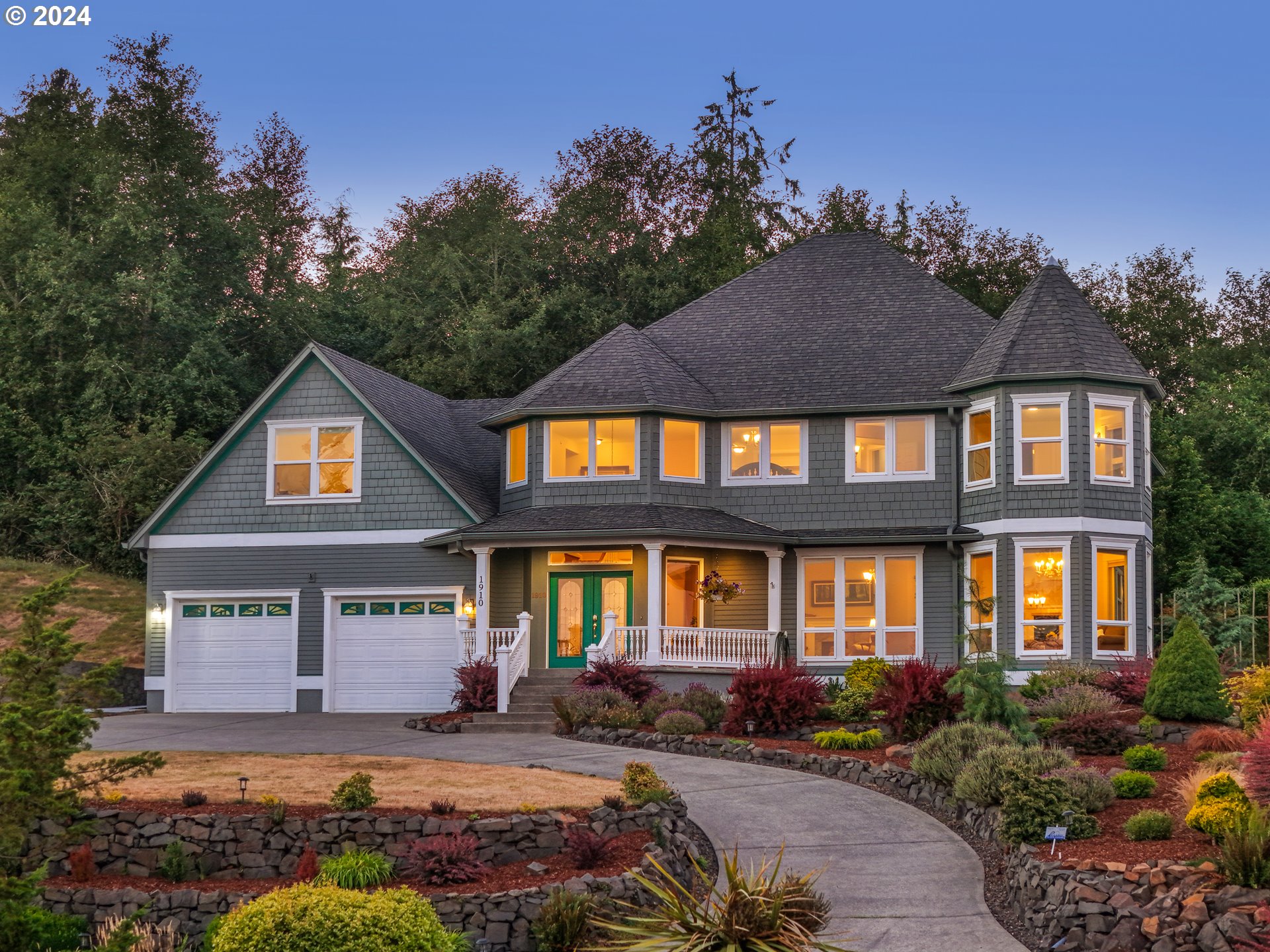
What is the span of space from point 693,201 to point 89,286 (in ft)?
65.3

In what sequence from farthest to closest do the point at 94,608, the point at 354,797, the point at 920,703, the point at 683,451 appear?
1. the point at 94,608
2. the point at 683,451
3. the point at 920,703
4. the point at 354,797

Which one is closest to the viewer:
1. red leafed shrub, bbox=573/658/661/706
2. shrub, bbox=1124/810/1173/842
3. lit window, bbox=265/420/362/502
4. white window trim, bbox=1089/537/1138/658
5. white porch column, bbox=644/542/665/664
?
shrub, bbox=1124/810/1173/842

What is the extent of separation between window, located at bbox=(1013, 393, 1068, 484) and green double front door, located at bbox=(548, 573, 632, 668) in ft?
Result: 24.0

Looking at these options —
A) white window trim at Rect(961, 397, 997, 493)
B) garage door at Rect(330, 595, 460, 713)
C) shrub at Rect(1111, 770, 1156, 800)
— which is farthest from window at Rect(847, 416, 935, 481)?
shrub at Rect(1111, 770, 1156, 800)

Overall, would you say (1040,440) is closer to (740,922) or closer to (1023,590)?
(1023,590)

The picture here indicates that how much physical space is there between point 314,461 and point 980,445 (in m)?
12.3

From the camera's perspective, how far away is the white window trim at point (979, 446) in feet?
85.5

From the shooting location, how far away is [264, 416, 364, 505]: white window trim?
91.9ft

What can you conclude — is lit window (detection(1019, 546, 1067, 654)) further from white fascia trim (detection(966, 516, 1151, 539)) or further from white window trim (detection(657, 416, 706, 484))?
white window trim (detection(657, 416, 706, 484))

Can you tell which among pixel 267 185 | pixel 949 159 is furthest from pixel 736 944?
pixel 267 185

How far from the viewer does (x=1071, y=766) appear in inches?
603

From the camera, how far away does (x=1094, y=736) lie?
17.9 m

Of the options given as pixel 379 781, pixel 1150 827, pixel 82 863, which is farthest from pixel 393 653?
pixel 1150 827

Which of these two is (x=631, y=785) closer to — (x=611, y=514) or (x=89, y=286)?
(x=611, y=514)
